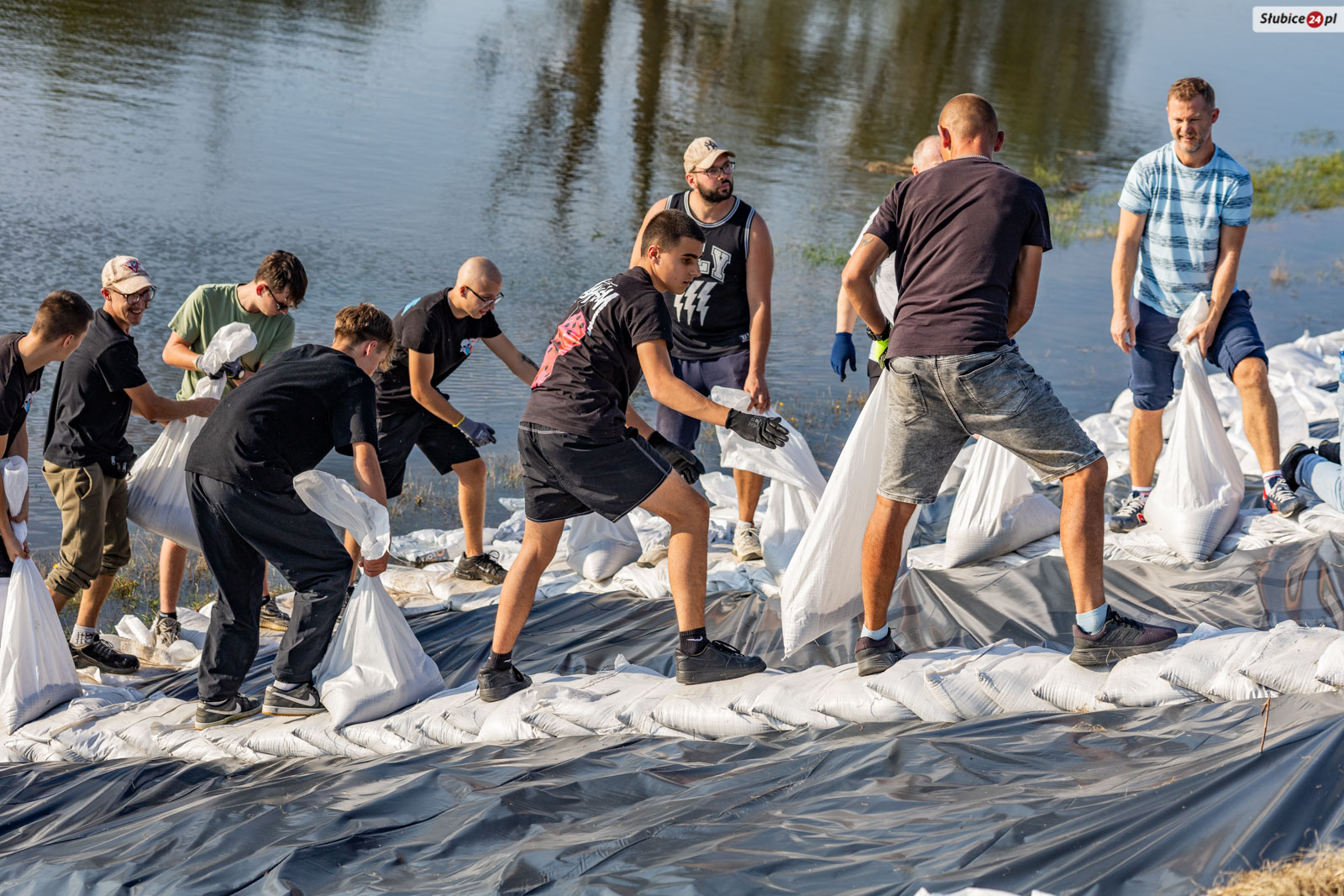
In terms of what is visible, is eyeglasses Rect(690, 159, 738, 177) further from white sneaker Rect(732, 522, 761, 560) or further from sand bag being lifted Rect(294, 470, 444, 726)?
sand bag being lifted Rect(294, 470, 444, 726)

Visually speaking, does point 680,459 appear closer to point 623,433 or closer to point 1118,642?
point 623,433

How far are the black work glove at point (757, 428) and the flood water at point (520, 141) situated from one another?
4108 millimetres

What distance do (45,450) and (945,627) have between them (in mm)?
3133

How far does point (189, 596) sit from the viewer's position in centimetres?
547

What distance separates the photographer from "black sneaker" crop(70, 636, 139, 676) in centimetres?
421

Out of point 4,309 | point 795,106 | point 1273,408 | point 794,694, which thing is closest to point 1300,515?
point 1273,408

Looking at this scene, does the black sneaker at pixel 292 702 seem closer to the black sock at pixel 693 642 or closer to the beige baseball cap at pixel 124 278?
the black sock at pixel 693 642

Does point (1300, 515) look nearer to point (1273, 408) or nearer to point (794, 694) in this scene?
point (1273, 408)

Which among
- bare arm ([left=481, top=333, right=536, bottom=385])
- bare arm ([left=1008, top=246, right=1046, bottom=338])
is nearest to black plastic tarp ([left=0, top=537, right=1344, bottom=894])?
bare arm ([left=1008, top=246, right=1046, bottom=338])

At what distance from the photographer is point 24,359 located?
3607 millimetres

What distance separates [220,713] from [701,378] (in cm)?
215

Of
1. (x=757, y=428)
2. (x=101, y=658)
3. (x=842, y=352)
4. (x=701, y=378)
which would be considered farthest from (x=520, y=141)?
(x=757, y=428)

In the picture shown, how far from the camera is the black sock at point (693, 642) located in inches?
130

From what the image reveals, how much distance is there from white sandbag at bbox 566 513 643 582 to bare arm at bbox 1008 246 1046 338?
199 cm
